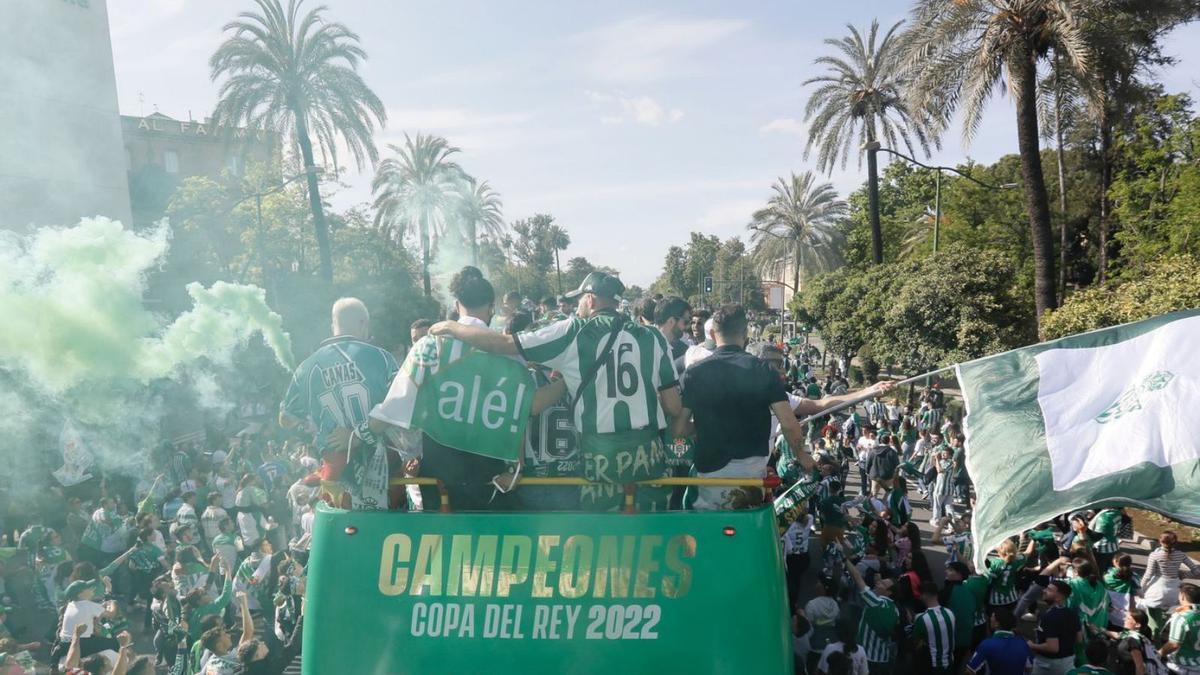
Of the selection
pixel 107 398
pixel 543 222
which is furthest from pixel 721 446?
pixel 543 222

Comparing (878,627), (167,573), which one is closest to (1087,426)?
(878,627)

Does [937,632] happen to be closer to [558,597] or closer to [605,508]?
[605,508]

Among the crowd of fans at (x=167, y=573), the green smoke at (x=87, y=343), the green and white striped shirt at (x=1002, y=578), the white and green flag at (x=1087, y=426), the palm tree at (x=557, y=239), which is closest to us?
the white and green flag at (x=1087, y=426)

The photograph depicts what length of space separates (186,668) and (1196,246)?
28789 mm

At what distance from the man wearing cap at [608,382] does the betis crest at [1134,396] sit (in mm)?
2788

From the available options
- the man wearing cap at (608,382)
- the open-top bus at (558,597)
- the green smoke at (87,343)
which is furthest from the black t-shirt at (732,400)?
the green smoke at (87,343)

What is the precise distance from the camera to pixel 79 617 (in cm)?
828

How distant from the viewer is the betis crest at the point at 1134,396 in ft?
15.4

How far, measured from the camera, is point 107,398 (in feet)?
53.2

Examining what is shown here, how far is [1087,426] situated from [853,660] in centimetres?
391

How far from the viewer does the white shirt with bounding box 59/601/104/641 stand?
8266 millimetres

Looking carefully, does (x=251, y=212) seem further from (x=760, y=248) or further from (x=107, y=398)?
(x=760, y=248)

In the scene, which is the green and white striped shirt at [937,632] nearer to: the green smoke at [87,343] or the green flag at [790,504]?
the green flag at [790,504]

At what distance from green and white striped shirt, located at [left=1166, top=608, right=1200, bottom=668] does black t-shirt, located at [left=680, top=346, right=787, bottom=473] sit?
624 cm
